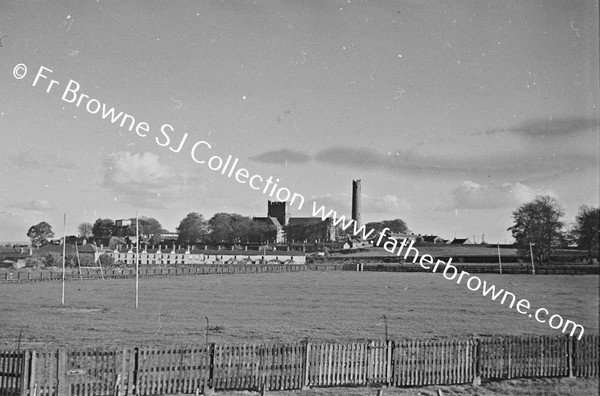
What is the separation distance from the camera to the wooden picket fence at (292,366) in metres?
13.8

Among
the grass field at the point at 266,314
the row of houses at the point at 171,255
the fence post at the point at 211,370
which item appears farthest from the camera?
the row of houses at the point at 171,255

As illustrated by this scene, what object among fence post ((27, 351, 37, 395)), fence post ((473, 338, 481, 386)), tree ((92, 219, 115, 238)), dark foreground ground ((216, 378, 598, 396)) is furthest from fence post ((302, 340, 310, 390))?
tree ((92, 219, 115, 238))

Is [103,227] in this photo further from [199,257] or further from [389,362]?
[389,362]

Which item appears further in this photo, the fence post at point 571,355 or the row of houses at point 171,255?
the row of houses at point 171,255

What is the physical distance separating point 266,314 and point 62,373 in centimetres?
2172

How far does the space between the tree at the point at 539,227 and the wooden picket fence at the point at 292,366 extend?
6578 centimetres

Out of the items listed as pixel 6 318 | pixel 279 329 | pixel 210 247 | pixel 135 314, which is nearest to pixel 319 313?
pixel 279 329

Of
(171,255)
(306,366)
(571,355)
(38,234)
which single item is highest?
(38,234)

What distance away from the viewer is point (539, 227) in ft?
266

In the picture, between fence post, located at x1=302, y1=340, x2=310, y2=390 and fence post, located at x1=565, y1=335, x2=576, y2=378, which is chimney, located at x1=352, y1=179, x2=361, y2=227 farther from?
fence post, located at x1=302, y1=340, x2=310, y2=390

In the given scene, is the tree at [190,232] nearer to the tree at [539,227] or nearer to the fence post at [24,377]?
the tree at [539,227]

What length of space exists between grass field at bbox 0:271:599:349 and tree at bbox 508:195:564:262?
2446cm

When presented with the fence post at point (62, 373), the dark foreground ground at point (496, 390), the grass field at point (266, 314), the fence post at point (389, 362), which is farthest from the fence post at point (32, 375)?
the grass field at point (266, 314)

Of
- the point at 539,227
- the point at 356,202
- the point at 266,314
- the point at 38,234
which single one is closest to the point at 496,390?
the point at 266,314
